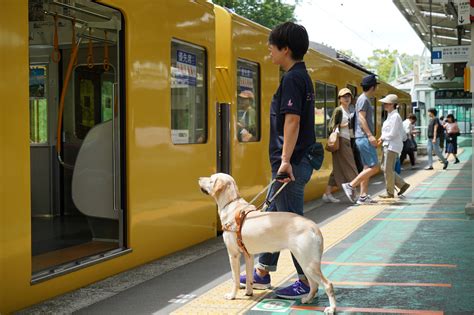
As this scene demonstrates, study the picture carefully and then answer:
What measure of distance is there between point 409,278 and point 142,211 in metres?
2.34

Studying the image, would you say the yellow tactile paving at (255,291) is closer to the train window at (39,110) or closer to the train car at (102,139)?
the train car at (102,139)

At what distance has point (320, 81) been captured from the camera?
11.5 metres

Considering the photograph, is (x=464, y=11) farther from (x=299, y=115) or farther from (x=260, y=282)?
(x=260, y=282)

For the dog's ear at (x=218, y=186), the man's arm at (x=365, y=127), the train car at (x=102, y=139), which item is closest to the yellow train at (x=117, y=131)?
the train car at (x=102, y=139)

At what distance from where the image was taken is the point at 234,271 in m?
4.69

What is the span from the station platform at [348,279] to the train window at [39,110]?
2405 millimetres

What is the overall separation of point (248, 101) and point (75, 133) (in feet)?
7.18

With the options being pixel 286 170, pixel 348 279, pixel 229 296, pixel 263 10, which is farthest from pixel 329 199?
pixel 263 10

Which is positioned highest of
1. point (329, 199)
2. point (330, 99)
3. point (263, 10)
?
point (263, 10)

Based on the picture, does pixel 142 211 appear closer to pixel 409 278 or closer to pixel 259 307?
pixel 259 307

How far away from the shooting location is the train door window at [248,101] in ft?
26.1

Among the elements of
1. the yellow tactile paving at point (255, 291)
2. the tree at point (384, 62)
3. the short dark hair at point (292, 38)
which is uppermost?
the tree at point (384, 62)

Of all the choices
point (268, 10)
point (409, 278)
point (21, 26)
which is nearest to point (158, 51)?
point (21, 26)

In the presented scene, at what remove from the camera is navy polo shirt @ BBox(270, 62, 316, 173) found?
4.65 metres
